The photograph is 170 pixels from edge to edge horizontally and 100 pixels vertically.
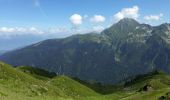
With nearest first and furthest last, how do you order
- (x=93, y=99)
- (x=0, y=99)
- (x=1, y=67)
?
1. (x=0, y=99)
2. (x=1, y=67)
3. (x=93, y=99)

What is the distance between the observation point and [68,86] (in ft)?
651

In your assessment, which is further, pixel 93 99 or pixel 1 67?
pixel 93 99

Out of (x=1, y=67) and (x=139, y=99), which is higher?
(x=1, y=67)

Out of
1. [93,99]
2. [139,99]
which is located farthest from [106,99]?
[139,99]

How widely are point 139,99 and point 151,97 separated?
180 inches

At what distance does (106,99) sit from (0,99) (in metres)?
136

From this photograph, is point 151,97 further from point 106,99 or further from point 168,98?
point 106,99

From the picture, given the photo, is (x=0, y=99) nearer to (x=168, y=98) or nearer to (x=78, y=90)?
(x=168, y=98)

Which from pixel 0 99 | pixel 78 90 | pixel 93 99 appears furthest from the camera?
pixel 78 90

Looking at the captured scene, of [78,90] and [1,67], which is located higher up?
[1,67]

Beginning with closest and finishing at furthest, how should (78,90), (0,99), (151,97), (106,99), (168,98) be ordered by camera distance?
(0,99) < (168,98) < (151,97) < (106,99) < (78,90)

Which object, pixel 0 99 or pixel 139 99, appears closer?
pixel 0 99

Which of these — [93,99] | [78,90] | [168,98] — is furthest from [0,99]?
[78,90]

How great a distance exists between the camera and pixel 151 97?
12225cm
